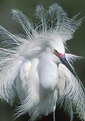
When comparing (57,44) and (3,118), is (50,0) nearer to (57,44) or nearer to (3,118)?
(3,118)

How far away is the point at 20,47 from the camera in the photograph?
6.06 m

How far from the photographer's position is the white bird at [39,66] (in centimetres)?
593

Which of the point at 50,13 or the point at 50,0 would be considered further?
the point at 50,0

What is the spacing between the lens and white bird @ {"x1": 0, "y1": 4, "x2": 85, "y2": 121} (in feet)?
19.4

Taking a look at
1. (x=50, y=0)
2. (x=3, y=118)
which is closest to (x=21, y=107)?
(x=3, y=118)

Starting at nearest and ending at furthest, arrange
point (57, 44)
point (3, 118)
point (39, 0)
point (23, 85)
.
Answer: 1. point (57, 44)
2. point (23, 85)
3. point (3, 118)
4. point (39, 0)

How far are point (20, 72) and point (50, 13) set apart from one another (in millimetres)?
543

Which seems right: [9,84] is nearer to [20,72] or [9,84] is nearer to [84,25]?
[20,72]

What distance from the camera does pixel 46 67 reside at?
19.4ft

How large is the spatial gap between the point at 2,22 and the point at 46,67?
3197 mm

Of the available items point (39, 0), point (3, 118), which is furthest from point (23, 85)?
point (39, 0)

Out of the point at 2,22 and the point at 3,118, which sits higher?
→ the point at 2,22

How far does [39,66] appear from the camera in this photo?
5953mm

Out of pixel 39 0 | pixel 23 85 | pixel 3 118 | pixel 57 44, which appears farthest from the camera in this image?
pixel 39 0
